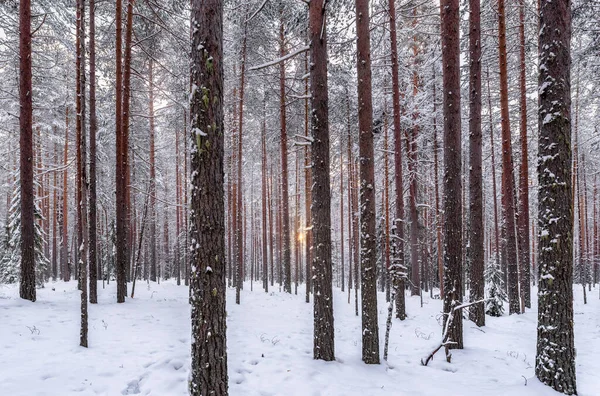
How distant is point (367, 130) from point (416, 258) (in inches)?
393

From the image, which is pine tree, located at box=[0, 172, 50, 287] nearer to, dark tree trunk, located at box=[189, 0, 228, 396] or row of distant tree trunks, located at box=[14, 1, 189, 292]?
row of distant tree trunks, located at box=[14, 1, 189, 292]

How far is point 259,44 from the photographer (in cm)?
1427

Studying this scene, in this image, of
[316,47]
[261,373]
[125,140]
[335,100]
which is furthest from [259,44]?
[261,373]

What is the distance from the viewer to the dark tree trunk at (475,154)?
27.1 ft

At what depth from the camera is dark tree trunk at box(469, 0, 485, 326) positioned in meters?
8.25

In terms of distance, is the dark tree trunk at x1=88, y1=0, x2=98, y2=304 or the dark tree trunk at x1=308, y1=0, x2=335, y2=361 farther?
the dark tree trunk at x1=88, y1=0, x2=98, y2=304

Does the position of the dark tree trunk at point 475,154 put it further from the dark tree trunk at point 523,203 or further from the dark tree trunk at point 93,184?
the dark tree trunk at point 93,184

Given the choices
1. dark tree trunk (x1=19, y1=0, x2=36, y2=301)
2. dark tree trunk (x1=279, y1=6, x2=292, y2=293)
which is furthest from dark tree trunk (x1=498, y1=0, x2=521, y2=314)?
dark tree trunk (x1=19, y1=0, x2=36, y2=301)

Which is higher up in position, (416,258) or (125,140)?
(125,140)

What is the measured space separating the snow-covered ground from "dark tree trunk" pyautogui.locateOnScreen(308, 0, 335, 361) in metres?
0.63

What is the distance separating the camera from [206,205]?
353 cm

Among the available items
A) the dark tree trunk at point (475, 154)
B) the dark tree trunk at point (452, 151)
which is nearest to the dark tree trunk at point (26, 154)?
the dark tree trunk at point (452, 151)

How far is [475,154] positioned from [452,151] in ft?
6.51

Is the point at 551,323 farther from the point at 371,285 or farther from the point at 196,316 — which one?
the point at 196,316
